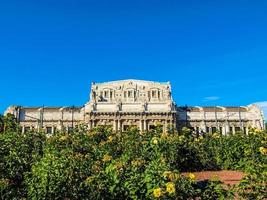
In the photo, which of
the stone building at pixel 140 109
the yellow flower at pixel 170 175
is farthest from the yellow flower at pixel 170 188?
the stone building at pixel 140 109

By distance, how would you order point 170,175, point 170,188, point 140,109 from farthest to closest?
point 140,109, point 170,175, point 170,188

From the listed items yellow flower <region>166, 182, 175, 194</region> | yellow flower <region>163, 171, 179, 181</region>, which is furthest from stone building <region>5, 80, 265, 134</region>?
yellow flower <region>166, 182, 175, 194</region>

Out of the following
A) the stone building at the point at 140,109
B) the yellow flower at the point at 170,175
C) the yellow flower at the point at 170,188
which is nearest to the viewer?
the yellow flower at the point at 170,188

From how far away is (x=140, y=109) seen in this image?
183 feet

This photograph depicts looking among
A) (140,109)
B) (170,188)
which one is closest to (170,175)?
(170,188)

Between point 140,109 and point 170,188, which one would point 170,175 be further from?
point 140,109

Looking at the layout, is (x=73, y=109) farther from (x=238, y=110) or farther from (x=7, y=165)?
(x=7, y=165)

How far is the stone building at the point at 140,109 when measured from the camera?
5638 cm

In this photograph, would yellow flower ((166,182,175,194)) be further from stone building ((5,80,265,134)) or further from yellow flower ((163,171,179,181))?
stone building ((5,80,265,134))

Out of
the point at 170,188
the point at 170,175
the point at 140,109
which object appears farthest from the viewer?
the point at 140,109

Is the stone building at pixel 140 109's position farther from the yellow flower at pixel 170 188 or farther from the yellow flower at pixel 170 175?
the yellow flower at pixel 170 188

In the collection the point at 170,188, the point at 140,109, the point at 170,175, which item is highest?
the point at 140,109

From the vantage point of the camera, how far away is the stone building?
56.4 metres

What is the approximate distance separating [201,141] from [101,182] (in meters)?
12.4
